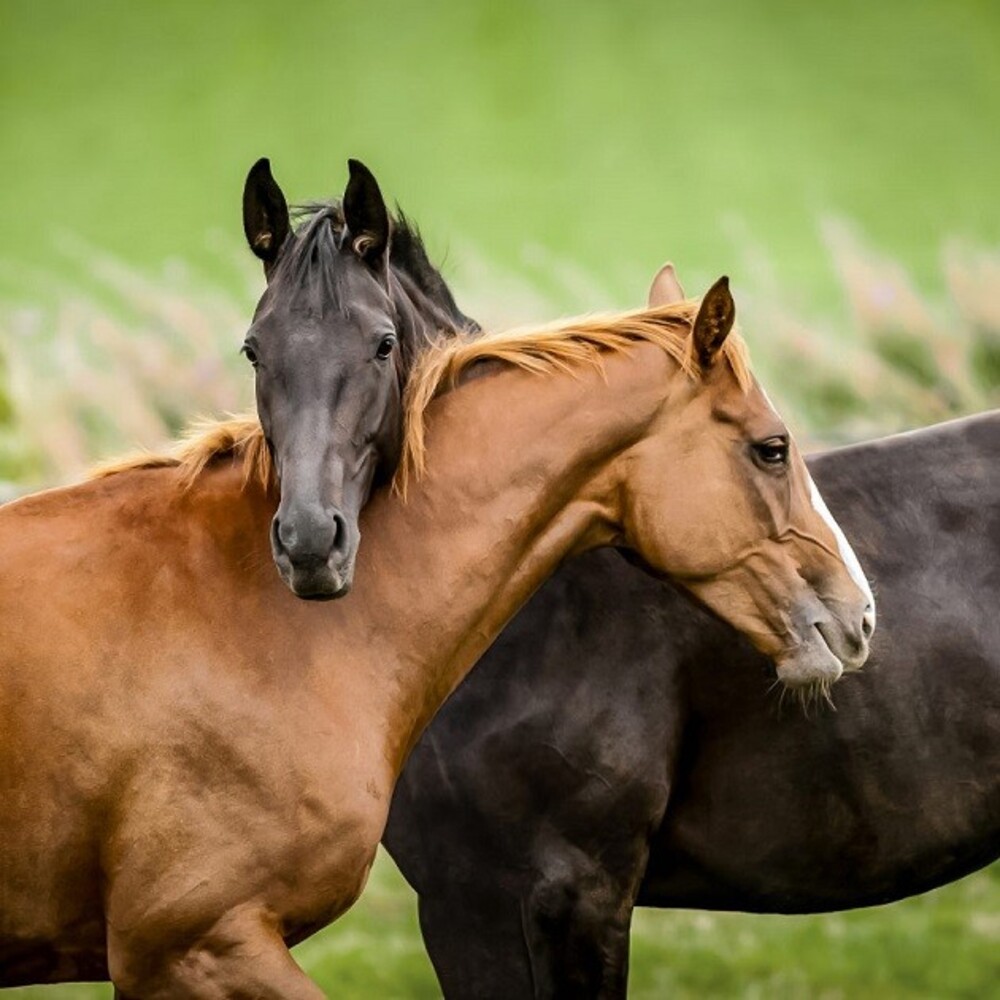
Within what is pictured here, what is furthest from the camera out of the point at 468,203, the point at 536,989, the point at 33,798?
the point at 468,203

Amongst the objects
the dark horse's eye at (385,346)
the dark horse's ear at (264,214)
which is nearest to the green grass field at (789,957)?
the dark horse's eye at (385,346)

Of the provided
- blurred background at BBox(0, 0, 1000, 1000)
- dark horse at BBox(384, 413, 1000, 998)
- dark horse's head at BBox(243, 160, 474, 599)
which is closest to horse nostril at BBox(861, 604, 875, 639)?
dark horse at BBox(384, 413, 1000, 998)

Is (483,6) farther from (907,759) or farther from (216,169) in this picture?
(907,759)

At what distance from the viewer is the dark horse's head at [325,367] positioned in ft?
12.0

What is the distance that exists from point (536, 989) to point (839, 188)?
6486 millimetres

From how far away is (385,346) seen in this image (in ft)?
→ 13.0

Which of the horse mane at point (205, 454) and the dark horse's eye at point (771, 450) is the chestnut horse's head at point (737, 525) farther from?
the horse mane at point (205, 454)

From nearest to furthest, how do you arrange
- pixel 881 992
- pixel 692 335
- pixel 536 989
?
1. pixel 692 335
2. pixel 536 989
3. pixel 881 992

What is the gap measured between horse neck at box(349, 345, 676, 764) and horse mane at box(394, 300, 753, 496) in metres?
0.03

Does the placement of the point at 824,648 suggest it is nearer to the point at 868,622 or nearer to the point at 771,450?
the point at 868,622

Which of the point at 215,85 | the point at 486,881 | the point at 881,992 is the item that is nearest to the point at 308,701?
the point at 486,881

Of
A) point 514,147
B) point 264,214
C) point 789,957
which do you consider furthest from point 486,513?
point 514,147

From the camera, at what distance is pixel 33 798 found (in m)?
3.74

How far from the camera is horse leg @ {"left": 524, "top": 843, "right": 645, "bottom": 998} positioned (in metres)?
4.57
